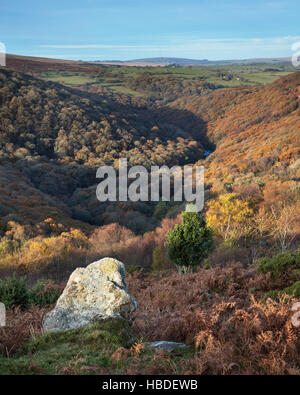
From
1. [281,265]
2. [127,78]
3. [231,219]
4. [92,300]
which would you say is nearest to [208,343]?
[92,300]

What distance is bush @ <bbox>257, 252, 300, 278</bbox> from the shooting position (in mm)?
8008

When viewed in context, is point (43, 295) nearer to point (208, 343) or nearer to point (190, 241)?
point (208, 343)

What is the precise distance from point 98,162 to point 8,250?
43.4 m

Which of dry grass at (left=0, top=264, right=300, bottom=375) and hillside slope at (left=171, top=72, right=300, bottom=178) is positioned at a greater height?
hillside slope at (left=171, top=72, right=300, bottom=178)

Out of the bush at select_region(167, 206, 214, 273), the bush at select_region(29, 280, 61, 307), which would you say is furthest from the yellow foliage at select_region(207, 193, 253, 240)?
the bush at select_region(29, 280, 61, 307)

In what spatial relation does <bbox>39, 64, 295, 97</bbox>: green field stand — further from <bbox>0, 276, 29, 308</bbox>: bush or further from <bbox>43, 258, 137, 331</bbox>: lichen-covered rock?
<bbox>43, 258, 137, 331</bbox>: lichen-covered rock

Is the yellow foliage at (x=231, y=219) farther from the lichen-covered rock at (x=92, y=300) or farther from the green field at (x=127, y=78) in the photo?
the green field at (x=127, y=78)

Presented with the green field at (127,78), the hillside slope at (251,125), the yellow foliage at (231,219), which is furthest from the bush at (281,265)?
the green field at (127,78)

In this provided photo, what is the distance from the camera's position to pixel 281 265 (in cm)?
812

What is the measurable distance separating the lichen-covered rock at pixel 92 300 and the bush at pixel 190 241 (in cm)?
812

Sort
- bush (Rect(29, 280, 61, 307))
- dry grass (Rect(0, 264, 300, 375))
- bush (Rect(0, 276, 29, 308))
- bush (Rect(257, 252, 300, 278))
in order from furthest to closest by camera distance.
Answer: bush (Rect(29, 280, 61, 307)) < bush (Rect(0, 276, 29, 308)) < bush (Rect(257, 252, 300, 278)) < dry grass (Rect(0, 264, 300, 375))

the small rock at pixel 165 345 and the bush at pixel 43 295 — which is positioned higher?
the small rock at pixel 165 345

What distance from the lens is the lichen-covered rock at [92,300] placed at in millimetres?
5320

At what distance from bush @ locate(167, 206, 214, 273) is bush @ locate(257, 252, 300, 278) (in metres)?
5.33
